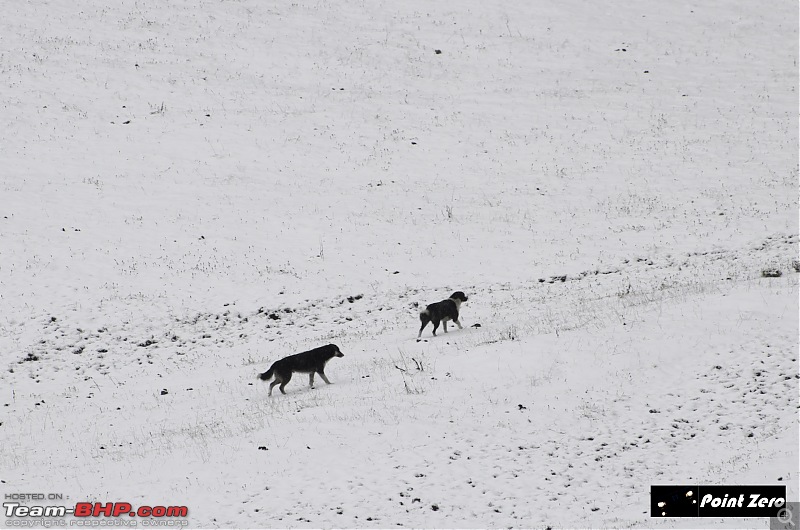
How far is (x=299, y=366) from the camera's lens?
1410 centimetres

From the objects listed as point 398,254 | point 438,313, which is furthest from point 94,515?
point 398,254

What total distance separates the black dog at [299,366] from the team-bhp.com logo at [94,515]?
4.67m

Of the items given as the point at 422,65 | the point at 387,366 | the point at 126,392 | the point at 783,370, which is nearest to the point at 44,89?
the point at 422,65

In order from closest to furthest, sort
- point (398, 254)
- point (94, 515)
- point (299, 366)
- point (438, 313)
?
point (94, 515), point (299, 366), point (438, 313), point (398, 254)

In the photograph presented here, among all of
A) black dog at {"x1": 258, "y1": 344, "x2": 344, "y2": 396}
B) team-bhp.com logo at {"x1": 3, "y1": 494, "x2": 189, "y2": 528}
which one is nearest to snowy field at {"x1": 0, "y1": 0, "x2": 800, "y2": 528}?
team-bhp.com logo at {"x1": 3, "y1": 494, "x2": 189, "y2": 528}

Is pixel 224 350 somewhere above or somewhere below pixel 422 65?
below

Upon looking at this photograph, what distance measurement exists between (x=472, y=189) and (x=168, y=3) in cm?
2687

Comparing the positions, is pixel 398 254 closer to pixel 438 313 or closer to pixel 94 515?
pixel 438 313

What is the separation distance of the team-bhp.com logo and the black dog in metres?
4.67

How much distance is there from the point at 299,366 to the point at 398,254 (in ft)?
36.5

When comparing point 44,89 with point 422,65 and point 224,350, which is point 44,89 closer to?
point 422,65

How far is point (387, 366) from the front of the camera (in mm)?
14594

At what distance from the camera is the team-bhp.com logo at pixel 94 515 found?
9.12 metres

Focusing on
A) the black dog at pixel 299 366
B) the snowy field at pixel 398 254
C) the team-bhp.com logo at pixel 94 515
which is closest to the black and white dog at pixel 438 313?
the snowy field at pixel 398 254
